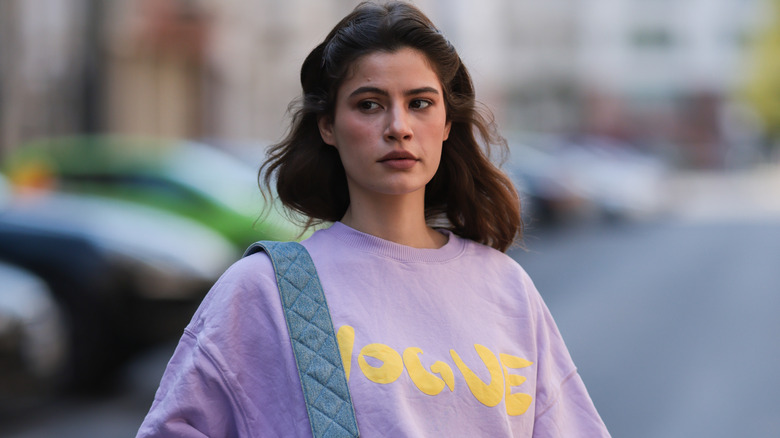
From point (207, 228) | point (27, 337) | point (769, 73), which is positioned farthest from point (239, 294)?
point (769, 73)

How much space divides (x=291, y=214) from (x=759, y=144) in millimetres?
53485

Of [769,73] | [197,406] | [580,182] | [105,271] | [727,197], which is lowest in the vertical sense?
[727,197]

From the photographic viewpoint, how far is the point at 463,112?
211 centimetres

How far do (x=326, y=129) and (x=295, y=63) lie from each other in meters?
3.02

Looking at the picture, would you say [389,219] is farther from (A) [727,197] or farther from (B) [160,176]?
(A) [727,197]

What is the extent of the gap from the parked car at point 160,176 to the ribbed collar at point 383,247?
5831 mm

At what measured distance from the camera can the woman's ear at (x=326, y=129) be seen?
2.01m

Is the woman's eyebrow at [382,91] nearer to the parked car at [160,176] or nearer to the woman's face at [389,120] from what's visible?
the woman's face at [389,120]

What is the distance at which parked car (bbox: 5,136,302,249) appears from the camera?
8359 millimetres

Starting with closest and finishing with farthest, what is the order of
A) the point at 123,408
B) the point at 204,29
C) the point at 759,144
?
the point at 123,408, the point at 204,29, the point at 759,144

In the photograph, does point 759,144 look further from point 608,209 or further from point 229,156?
point 229,156

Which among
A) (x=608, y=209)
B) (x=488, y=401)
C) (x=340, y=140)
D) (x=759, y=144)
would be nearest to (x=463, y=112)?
(x=340, y=140)

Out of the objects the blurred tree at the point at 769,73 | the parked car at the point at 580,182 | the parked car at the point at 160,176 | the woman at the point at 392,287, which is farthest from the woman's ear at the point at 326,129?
the blurred tree at the point at 769,73

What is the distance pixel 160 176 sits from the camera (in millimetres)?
8898
